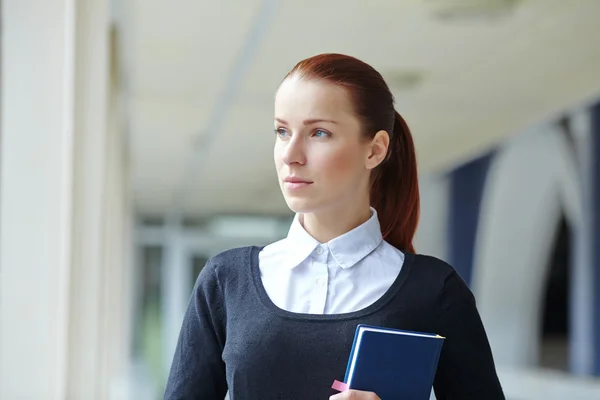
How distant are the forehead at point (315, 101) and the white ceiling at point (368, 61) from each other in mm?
4073

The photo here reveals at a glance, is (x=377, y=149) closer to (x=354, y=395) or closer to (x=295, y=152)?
(x=295, y=152)

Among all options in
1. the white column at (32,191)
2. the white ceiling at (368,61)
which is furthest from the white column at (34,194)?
the white ceiling at (368,61)

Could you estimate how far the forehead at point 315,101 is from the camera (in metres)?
1.10

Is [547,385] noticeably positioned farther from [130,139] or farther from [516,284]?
[130,139]

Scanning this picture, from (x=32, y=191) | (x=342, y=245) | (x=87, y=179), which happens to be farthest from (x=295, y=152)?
(x=87, y=179)

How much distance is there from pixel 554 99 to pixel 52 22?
567 cm

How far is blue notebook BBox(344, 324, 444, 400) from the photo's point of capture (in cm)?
102

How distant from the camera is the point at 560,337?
9.18m

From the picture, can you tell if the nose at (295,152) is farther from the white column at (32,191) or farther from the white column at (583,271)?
the white column at (583,271)

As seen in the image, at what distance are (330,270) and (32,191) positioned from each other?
1.74 m

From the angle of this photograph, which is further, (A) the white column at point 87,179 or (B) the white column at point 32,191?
(A) the white column at point 87,179

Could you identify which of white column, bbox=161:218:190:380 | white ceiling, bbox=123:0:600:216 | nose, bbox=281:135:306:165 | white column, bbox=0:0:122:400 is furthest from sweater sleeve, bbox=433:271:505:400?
white column, bbox=161:218:190:380

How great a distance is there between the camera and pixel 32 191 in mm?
2676

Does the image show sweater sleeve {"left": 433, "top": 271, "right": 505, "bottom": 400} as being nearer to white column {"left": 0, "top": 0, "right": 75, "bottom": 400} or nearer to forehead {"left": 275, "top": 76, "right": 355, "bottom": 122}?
forehead {"left": 275, "top": 76, "right": 355, "bottom": 122}
